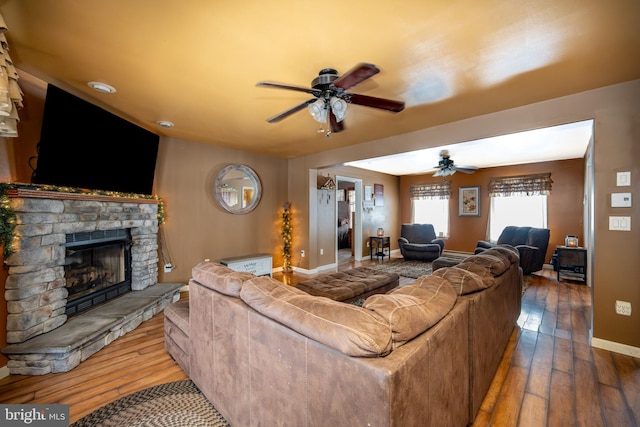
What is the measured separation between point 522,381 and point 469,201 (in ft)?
19.1

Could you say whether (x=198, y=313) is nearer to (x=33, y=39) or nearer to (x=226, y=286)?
(x=226, y=286)

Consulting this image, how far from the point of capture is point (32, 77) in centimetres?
240

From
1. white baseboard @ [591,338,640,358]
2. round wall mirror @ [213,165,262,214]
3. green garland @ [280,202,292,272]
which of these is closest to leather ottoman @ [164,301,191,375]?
round wall mirror @ [213,165,262,214]

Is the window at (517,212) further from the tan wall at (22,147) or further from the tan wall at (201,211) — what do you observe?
the tan wall at (22,147)

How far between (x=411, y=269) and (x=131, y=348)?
5.03m

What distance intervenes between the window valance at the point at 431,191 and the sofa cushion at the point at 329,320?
707 centimetres

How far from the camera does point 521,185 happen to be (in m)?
6.23

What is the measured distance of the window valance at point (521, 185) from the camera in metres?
5.93

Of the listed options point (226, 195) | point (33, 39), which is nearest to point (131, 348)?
point (33, 39)

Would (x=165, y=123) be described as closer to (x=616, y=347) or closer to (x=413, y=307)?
(x=413, y=307)

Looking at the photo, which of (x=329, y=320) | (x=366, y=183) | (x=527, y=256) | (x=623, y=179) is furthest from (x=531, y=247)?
(x=329, y=320)

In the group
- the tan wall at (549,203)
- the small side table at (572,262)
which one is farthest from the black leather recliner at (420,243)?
the small side table at (572,262)

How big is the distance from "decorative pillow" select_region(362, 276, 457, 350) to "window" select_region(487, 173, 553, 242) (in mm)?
6257

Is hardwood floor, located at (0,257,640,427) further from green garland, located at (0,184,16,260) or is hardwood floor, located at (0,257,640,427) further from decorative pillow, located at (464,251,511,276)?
green garland, located at (0,184,16,260)
